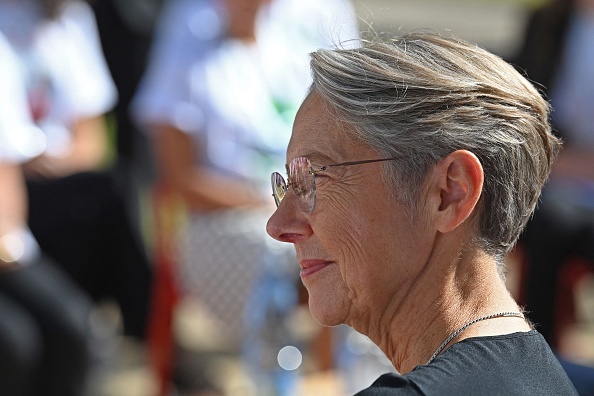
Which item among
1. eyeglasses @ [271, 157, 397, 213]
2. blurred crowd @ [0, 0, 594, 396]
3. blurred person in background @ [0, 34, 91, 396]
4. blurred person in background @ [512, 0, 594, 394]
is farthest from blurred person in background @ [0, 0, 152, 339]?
eyeglasses @ [271, 157, 397, 213]

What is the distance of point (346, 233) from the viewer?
5.92 feet

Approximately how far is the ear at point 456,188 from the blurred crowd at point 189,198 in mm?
2038

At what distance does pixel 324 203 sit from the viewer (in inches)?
72.7

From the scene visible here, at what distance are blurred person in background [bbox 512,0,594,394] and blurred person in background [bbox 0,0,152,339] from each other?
1907mm

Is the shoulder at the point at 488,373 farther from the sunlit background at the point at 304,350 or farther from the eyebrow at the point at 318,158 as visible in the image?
the sunlit background at the point at 304,350

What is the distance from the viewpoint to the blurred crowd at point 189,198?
12.7 feet

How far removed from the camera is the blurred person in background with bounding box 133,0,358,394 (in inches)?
153

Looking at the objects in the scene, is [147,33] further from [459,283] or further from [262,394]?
[459,283]

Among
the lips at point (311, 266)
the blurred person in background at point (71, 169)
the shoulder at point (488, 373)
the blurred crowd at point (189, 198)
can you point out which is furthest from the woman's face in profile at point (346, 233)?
the blurred person in background at point (71, 169)

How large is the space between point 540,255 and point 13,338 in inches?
96.8

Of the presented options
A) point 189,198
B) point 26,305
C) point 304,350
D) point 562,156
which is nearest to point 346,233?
point 304,350

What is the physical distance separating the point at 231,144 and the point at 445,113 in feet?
8.17

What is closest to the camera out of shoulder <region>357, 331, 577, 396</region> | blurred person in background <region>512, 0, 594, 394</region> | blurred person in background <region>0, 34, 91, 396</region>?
shoulder <region>357, 331, 577, 396</region>

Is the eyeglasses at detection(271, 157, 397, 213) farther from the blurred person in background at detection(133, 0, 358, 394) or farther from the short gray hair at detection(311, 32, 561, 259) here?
the blurred person in background at detection(133, 0, 358, 394)
